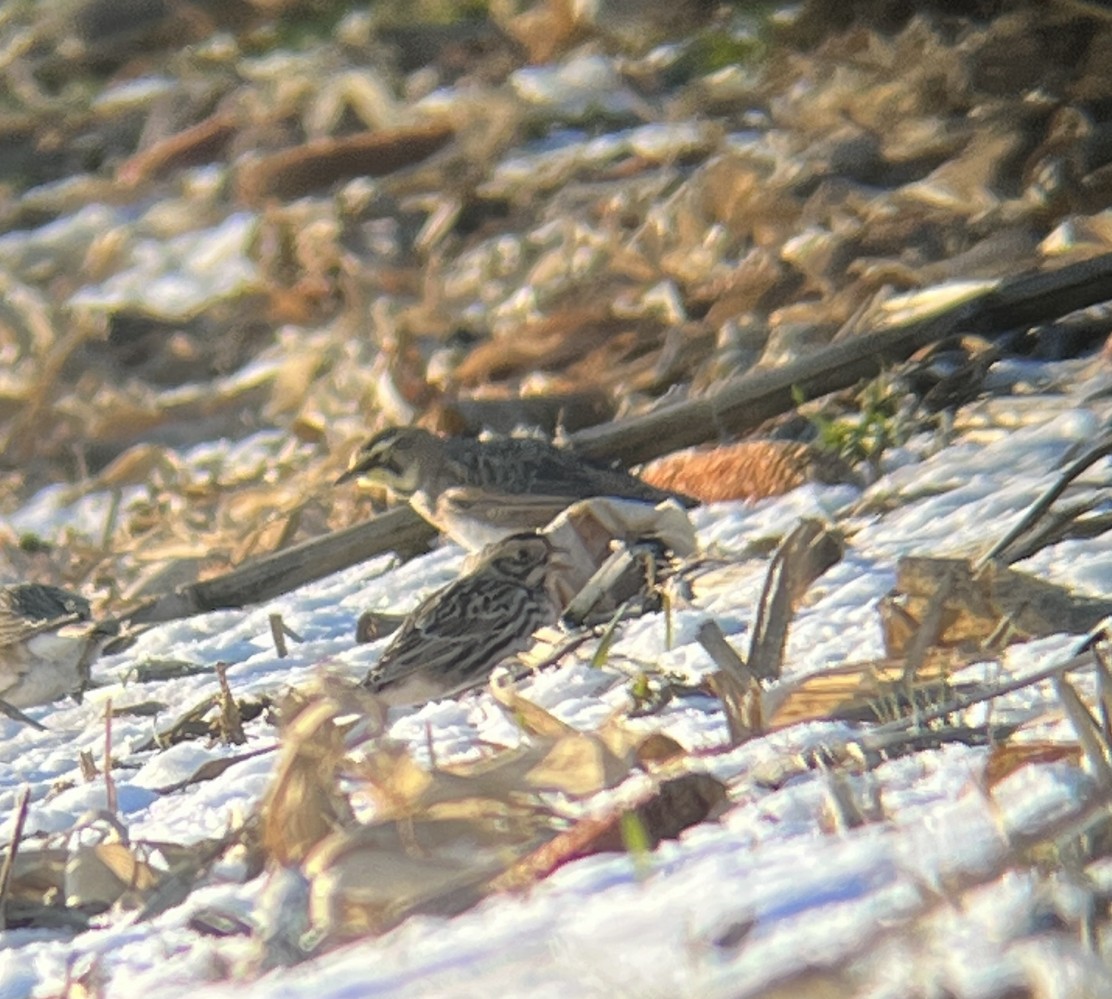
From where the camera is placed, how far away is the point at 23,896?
289cm

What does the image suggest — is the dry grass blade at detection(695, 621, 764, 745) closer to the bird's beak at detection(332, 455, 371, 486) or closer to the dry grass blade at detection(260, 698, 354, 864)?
the dry grass blade at detection(260, 698, 354, 864)

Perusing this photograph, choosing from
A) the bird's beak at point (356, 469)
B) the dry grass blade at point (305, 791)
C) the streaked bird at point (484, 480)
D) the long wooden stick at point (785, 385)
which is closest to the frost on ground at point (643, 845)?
the dry grass blade at point (305, 791)

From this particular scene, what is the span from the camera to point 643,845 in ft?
7.48

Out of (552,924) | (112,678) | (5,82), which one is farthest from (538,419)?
(5,82)

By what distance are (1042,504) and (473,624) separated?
1.29 metres

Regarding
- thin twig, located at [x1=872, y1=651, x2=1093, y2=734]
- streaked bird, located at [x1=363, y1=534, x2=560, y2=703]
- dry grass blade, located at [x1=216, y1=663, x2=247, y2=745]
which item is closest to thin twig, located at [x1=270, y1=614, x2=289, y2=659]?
streaked bird, located at [x1=363, y1=534, x2=560, y2=703]

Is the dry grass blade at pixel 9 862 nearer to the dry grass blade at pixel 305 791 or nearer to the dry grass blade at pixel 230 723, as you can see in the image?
the dry grass blade at pixel 305 791

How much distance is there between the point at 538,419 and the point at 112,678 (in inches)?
81.1

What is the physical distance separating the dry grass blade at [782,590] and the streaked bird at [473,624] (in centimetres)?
72

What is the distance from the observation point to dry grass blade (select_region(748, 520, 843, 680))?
3.38 m

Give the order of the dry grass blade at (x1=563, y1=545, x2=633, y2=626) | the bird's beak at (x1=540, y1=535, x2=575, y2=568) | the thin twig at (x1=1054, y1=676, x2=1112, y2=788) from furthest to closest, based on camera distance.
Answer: the bird's beak at (x1=540, y1=535, x2=575, y2=568)
the dry grass blade at (x1=563, y1=545, x2=633, y2=626)
the thin twig at (x1=1054, y1=676, x2=1112, y2=788)

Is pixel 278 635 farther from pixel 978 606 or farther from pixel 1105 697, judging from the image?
pixel 1105 697

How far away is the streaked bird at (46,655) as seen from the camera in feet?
16.3

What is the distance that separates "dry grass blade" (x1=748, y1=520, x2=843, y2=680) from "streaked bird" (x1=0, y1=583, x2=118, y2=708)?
6.40ft
